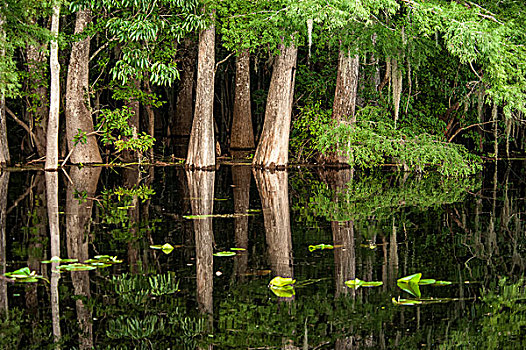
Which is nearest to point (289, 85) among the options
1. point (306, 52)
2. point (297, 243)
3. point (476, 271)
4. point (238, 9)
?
point (238, 9)

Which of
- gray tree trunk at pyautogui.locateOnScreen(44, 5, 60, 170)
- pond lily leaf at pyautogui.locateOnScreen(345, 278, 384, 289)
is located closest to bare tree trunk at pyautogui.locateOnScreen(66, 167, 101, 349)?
gray tree trunk at pyautogui.locateOnScreen(44, 5, 60, 170)

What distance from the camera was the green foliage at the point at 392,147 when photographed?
18328 mm

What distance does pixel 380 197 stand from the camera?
13.4 meters

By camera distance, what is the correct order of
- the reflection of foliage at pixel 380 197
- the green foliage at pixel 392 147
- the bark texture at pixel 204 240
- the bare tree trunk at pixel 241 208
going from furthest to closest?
the green foliage at pixel 392 147
the reflection of foliage at pixel 380 197
the bare tree trunk at pixel 241 208
the bark texture at pixel 204 240

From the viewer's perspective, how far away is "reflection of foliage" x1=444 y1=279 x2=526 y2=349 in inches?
186

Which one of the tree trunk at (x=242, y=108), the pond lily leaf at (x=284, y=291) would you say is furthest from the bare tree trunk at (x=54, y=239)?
the tree trunk at (x=242, y=108)

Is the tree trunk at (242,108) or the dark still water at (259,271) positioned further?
the tree trunk at (242,108)

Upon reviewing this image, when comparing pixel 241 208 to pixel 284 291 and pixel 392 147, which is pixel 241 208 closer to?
pixel 284 291

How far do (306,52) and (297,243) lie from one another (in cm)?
1843

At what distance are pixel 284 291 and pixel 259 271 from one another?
763 millimetres

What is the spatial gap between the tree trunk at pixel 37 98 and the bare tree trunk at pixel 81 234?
431cm

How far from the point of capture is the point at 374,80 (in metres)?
22.5

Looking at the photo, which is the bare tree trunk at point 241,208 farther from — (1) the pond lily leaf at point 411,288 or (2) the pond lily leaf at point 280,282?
(1) the pond lily leaf at point 411,288

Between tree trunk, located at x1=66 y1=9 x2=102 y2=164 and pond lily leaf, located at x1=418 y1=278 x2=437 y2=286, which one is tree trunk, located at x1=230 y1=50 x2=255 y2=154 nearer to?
tree trunk, located at x1=66 y1=9 x2=102 y2=164
